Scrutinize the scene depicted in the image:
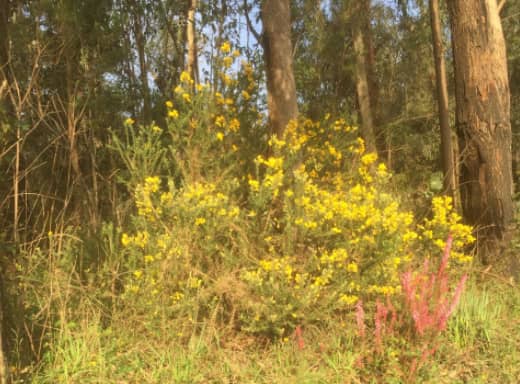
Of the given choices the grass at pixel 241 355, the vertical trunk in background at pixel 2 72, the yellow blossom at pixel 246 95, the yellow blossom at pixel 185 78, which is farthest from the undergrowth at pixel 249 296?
the yellow blossom at pixel 246 95

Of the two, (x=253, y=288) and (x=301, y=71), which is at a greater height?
(x=301, y=71)

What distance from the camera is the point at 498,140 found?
446cm

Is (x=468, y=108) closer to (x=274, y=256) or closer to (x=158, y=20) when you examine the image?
(x=274, y=256)

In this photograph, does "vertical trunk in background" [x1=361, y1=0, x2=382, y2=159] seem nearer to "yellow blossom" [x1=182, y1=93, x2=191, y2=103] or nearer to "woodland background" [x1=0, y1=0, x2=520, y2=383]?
"woodland background" [x1=0, y1=0, x2=520, y2=383]

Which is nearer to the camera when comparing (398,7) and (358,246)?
(358,246)

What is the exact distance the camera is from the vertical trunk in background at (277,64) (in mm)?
5070

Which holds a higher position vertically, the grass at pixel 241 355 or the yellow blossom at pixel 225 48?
the yellow blossom at pixel 225 48

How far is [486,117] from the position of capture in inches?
175

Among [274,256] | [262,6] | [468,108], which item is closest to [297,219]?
[274,256]

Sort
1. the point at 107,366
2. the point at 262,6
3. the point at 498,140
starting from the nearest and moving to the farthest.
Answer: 1. the point at 107,366
2. the point at 498,140
3. the point at 262,6

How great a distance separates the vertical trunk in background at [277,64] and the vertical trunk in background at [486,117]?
1683 millimetres

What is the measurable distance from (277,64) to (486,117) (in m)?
2.12

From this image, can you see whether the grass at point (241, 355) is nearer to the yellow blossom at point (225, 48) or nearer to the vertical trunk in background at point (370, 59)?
the yellow blossom at point (225, 48)

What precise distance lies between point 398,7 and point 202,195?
10403 mm
